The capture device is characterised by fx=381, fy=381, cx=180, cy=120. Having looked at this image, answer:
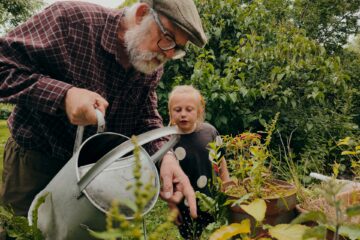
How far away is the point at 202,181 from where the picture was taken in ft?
8.98

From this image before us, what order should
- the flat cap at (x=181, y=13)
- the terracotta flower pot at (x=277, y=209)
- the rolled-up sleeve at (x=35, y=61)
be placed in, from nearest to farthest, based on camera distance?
the terracotta flower pot at (x=277, y=209) → the rolled-up sleeve at (x=35, y=61) → the flat cap at (x=181, y=13)

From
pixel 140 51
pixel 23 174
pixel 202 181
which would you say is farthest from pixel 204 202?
pixel 202 181

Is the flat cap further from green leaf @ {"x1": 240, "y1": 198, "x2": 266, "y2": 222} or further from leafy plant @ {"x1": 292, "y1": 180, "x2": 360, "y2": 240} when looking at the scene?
leafy plant @ {"x1": 292, "y1": 180, "x2": 360, "y2": 240}

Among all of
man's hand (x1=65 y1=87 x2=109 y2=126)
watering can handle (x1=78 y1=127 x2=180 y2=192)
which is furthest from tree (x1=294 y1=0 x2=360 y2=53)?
watering can handle (x1=78 y1=127 x2=180 y2=192)

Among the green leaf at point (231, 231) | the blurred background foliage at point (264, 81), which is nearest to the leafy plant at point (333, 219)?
the green leaf at point (231, 231)

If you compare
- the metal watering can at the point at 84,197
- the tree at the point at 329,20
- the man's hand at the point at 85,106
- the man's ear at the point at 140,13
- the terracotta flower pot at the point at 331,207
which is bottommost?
the tree at the point at 329,20

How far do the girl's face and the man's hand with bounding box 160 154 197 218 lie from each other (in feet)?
4.04

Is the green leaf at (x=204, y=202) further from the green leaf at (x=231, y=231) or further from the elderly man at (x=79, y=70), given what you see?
the green leaf at (x=231, y=231)

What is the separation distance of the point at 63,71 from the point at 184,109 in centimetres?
123

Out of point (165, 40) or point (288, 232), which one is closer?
point (288, 232)

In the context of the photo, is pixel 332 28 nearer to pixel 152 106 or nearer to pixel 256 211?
pixel 152 106

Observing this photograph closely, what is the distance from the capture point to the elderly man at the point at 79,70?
1.45m

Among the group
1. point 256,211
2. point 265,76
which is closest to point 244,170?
point 256,211

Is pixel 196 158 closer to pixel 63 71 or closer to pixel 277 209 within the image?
pixel 63 71
